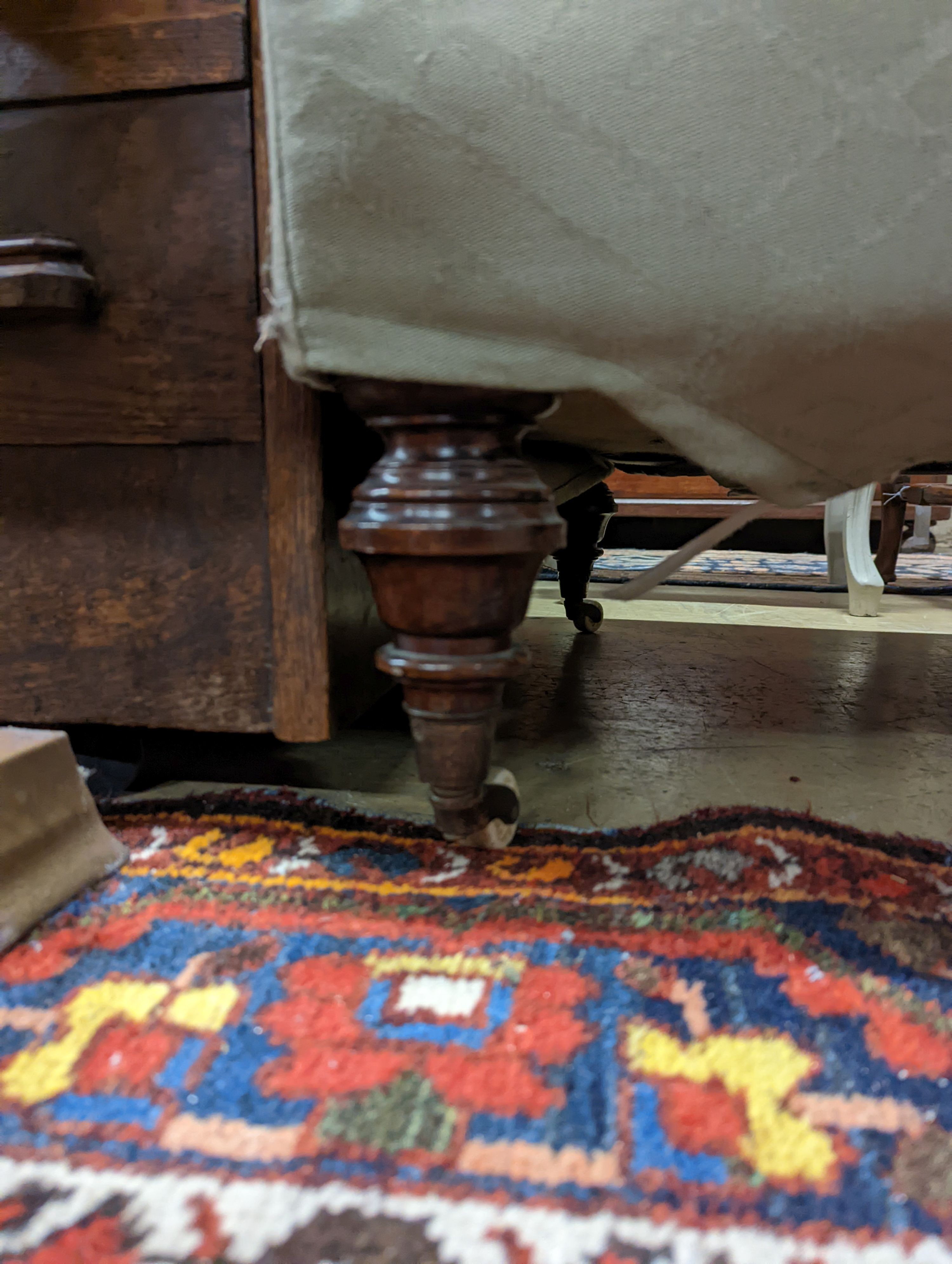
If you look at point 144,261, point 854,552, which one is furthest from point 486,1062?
point 854,552

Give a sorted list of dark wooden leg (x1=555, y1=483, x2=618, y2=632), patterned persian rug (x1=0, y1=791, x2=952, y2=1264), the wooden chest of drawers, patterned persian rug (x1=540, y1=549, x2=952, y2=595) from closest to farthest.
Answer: patterned persian rug (x1=0, y1=791, x2=952, y2=1264) → the wooden chest of drawers → dark wooden leg (x1=555, y1=483, x2=618, y2=632) → patterned persian rug (x1=540, y1=549, x2=952, y2=595)

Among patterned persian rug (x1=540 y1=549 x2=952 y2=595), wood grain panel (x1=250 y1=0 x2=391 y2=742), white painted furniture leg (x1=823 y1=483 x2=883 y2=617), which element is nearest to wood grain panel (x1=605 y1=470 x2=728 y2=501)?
patterned persian rug (x1=540 y1=549 x2=952 y2=595)

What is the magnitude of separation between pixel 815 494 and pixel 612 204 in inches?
9.6

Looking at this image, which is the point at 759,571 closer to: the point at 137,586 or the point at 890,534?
the point at 890,534

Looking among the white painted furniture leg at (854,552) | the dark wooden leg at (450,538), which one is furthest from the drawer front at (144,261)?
the white painted furniture leg at (854,552)

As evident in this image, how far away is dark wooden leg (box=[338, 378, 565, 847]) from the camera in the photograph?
0.46m

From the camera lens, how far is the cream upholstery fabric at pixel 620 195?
39 cm

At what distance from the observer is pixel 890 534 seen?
8.11 ft

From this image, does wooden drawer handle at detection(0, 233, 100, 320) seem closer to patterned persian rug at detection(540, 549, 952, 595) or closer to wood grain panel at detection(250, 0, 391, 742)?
wood grain panel at detection(250, 0, 391, 742)

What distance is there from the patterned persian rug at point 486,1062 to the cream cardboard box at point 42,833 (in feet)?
0.06

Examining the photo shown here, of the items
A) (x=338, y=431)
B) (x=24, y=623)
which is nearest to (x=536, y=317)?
(x=338, y=431)

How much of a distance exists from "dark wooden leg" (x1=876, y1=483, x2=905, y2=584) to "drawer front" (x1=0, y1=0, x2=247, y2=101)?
2.39 metres

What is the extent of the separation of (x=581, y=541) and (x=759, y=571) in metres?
Result: 1.52

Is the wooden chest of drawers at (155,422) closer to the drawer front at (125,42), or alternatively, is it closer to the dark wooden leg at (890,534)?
the drawer front at (125,42)
